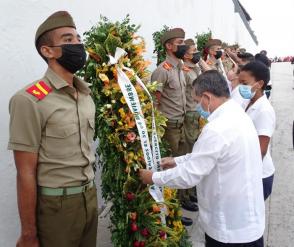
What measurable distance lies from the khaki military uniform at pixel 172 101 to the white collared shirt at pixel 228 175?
6.43 ft

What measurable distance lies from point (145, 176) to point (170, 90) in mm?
1814

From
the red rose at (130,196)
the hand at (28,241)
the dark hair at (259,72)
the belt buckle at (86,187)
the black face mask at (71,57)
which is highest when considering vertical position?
the black face mask at (71,57)

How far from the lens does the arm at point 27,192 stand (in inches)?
77.4

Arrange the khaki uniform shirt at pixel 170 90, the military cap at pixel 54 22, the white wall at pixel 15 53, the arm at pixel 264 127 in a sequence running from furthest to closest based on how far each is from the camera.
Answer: the khaki uniform shirt at pixel 170 90 < the arm at pixel 264 127 < the white wall at pixel 15 53 < the military cap at pixel 54 22

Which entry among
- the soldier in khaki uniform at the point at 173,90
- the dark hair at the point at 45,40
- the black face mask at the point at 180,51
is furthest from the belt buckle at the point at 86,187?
the black face mask at the point at 180,51

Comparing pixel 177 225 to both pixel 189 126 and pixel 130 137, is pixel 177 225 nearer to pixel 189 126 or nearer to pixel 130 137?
pixel 130 137

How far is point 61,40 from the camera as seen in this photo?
7.12 ft

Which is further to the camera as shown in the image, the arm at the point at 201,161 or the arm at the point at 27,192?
the arm at the point at 201,161

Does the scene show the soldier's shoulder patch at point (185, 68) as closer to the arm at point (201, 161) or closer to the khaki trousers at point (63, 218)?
the arm at point (201, 161)

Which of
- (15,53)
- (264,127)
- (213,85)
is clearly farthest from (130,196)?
(15,53)

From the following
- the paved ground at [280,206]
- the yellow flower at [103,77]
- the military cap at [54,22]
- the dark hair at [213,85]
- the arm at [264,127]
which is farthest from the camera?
the paved ground at [280,206]

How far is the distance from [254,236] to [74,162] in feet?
4.00

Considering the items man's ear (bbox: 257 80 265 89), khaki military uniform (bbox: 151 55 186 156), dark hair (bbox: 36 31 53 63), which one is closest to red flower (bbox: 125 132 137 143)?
dark hair (bbox: 36 31 53 63)

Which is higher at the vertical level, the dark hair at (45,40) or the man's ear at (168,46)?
the dark hair at (45,40)
